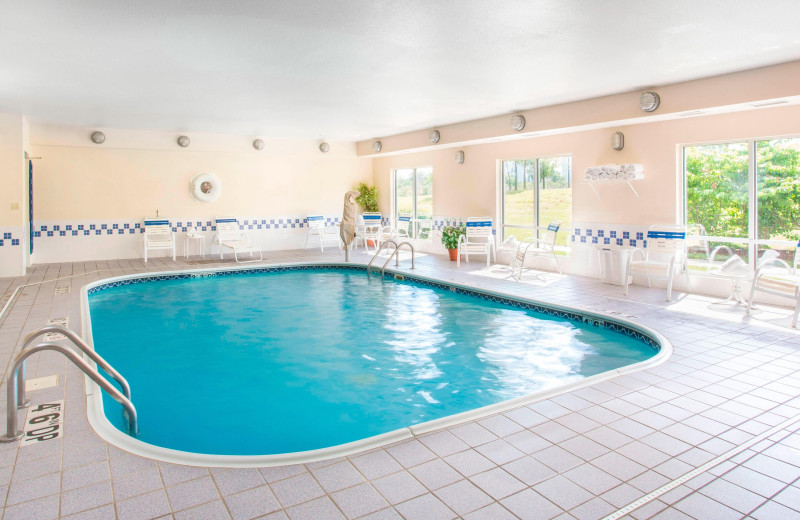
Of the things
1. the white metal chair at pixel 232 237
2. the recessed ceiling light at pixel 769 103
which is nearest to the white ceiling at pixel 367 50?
the recessed ceiling light at pixel 769 103

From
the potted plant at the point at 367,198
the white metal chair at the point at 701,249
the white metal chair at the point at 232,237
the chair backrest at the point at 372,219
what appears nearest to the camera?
the white metal chair at the point at 701,249

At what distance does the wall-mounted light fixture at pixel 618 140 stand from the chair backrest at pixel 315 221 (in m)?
7.12

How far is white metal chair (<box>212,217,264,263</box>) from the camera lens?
1076 centimetres

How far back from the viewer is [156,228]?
10938 millimetres

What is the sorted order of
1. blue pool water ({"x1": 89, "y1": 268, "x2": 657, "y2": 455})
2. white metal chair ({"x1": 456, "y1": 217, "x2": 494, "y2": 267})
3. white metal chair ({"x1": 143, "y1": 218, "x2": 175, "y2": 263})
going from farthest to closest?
white metal chair ({"x1": 143, "y1": 218, "x2": 175, "y2": 263}), white metal chair ({"x1": 456, "y1": 217, "x2": 494, "y2": 267}), blue pool water ({"x1": 89, "y1": 268, "x2": 657, "y2": 455})

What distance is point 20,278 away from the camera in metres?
8.43

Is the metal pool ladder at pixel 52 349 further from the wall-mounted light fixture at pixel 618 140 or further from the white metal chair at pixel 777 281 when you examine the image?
the wall-mounted light fixture at pixel 618 140

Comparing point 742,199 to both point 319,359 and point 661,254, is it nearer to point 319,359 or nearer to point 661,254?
point 661,254

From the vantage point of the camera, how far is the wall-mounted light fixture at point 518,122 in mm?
8477

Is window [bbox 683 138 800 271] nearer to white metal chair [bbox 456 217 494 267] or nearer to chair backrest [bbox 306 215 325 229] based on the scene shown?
white metal chair [bbox 456 217 494 267]

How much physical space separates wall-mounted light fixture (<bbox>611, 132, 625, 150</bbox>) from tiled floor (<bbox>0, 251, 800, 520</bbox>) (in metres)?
4.59

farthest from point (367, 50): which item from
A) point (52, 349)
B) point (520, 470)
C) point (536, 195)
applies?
point (536, 195)

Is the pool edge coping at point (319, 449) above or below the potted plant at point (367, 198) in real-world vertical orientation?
below

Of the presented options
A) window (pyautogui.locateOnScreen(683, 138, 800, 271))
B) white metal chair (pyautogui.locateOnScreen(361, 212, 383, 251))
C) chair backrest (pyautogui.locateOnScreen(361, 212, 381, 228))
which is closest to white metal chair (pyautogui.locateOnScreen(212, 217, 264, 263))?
white metal chair (pyautogui.locateOnScreen(361, 212, 383, 251))
